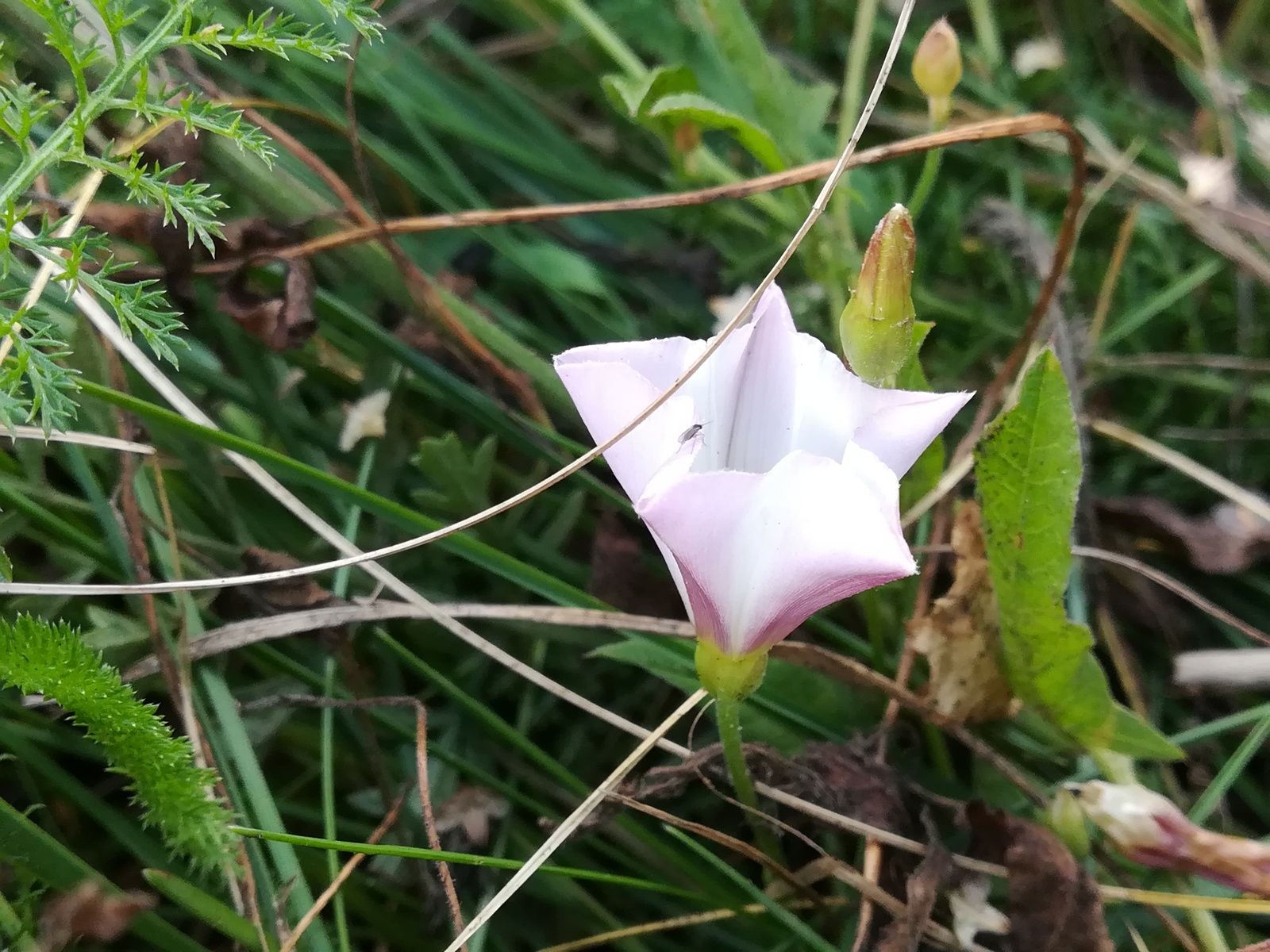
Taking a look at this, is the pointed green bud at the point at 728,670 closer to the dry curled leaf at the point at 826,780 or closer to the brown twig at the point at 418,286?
the dry curled leaf at the point at 826,780

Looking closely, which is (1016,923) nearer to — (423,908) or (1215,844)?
(1215,844)

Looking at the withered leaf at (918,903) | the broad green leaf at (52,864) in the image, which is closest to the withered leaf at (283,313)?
the broad green leaf at (52,864)

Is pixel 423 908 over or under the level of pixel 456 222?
under

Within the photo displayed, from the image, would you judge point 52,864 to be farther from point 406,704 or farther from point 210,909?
point 406,704

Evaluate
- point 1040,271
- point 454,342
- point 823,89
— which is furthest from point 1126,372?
point 454,342

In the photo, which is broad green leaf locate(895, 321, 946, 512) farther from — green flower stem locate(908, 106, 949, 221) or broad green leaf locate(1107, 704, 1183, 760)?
broad green leaf locate(1107, 704, 1183, 760)

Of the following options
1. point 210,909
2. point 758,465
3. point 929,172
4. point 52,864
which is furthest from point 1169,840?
point 52,864
